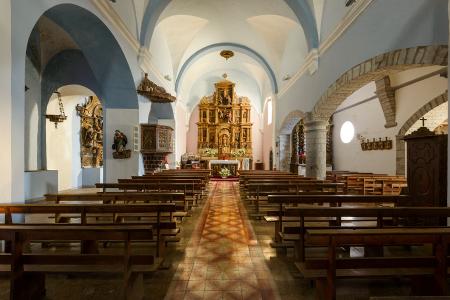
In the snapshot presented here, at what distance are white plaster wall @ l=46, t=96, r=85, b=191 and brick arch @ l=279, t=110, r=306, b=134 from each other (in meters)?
8.58

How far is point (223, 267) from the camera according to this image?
336cm

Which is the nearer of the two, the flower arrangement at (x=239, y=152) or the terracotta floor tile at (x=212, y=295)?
the terracotta floor tile at (x=212, y=295)

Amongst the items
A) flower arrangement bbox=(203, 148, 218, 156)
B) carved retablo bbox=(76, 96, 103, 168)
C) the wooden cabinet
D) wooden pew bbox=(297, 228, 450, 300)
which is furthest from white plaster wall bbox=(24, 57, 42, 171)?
flower arrangement bbox=(203, 148, 218, 156)

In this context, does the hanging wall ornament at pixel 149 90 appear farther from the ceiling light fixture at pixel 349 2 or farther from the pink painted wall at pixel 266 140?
the pink painted wall at pixel 266 140

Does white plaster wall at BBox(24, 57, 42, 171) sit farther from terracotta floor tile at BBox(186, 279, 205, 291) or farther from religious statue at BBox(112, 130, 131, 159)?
terracotta floor tile at BBox(186, 279, 205, 291)

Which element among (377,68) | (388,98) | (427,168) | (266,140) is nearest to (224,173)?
(266,140)

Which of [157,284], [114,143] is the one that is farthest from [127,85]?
[157,284]

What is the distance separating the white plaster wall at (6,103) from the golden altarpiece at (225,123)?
53.5ft

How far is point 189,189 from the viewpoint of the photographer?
650 centimetres

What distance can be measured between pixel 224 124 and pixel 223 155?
2264mm

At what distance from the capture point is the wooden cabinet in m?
4.38

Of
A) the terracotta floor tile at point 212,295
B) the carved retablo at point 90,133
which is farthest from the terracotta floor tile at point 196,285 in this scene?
the carved retablo at point 90,133

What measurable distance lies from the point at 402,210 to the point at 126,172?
7102 mm

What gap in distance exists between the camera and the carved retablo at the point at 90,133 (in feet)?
40.7
